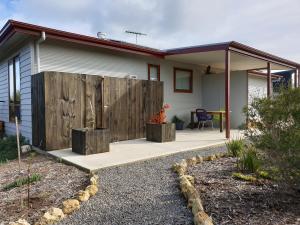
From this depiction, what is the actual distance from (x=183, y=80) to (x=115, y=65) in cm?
350

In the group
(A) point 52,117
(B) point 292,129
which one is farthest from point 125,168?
(B) point 292,129

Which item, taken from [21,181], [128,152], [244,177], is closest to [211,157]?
[244,177]

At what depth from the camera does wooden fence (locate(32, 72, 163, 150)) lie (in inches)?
234

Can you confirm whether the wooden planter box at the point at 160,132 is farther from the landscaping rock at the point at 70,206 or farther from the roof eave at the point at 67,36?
the landscaping rock at the point at 70,206

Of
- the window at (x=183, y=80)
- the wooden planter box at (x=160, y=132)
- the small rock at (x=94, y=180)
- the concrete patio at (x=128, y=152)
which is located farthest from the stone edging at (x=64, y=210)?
the window at (x=183, y=80)

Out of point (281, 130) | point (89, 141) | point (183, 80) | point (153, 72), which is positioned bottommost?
point (89, 141)

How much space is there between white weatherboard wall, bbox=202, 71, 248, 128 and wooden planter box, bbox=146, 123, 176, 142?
4.92 m

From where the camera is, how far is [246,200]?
300cm

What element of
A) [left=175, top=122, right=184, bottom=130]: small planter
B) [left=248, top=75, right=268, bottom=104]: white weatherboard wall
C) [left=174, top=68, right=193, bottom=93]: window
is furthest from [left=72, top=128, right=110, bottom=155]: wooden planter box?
[left=248, top=75, right=268, bottom=104]: white weatherboard wall

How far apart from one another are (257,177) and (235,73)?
831 cm

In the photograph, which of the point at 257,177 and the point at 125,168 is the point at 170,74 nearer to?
the point at 125,168

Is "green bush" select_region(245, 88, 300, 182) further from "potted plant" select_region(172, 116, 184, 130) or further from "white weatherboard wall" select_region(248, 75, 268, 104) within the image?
"white weatherboard wall" select_region(248, 75, 268, 104)

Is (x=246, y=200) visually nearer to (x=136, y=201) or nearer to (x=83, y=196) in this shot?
(x=136, y=201)

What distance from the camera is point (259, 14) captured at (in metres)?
11.0
